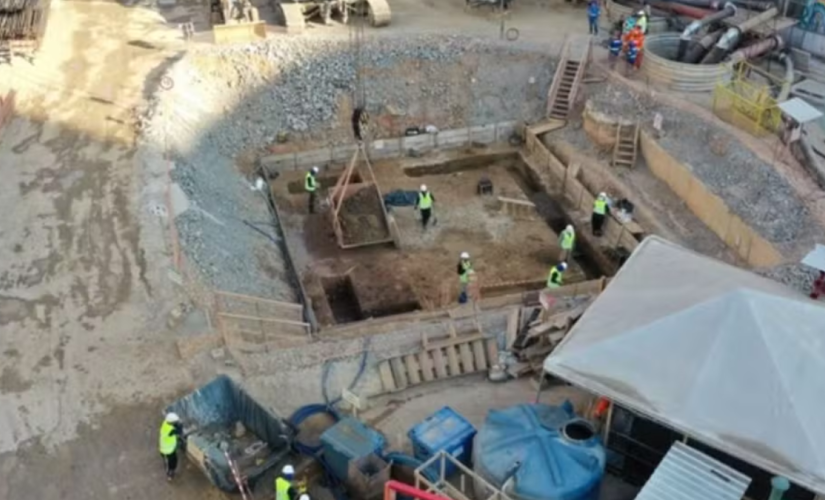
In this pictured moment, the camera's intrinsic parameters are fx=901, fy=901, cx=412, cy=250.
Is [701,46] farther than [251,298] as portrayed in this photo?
Yes

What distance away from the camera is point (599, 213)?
24828 millimetres

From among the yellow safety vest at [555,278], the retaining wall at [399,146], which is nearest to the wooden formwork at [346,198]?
the retaining wall at [399,146]

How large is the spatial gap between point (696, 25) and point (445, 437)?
1986cm

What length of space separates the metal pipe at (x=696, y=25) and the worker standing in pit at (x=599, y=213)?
770 cm

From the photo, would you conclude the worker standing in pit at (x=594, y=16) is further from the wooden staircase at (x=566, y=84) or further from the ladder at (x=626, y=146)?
the ladder at (x=626, y=146)

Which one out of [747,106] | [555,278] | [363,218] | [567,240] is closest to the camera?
[555,278]

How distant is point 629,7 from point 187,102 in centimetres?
1622

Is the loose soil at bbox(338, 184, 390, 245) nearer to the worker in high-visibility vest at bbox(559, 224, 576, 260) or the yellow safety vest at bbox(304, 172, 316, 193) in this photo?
the yellow safety vest at bbox(304, 172, 316, 193)

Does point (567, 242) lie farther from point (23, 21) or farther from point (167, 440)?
point (23, 21)

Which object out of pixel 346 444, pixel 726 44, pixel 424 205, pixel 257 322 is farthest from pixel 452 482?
pixel 726 44

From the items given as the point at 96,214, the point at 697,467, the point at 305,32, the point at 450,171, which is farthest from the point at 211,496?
the point at 305,32

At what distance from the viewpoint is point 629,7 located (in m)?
32.7

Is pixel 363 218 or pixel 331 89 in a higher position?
pixel 331 89

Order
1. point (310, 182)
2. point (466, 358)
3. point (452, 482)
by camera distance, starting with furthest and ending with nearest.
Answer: point (310, 182) → point (466, 358) → point (452, 482)
